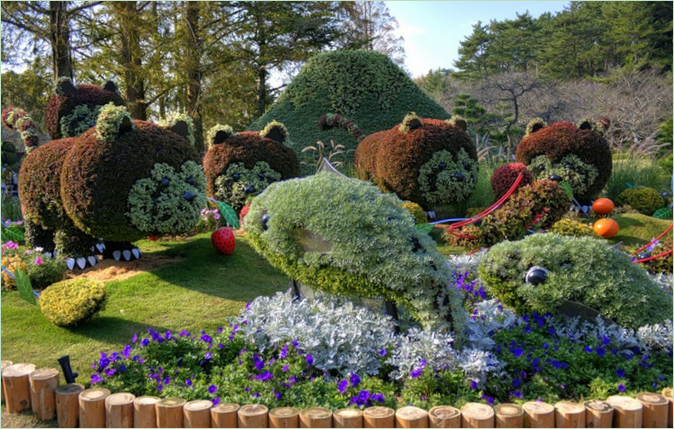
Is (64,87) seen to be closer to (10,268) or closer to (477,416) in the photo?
(10,268)

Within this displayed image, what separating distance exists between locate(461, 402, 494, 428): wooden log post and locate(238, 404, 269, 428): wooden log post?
1.08 m

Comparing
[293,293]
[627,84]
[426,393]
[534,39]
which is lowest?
[426,393]

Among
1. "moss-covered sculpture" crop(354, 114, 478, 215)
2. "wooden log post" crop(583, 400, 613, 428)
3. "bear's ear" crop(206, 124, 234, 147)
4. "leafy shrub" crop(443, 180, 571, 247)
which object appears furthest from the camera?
→ "moss-covered sculpture" crop(354, 114, 478, 215)

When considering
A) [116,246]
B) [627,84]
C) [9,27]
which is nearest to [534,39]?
[627,84]

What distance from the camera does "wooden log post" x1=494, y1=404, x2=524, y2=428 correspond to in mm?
2748

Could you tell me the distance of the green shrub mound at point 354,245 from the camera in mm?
3467

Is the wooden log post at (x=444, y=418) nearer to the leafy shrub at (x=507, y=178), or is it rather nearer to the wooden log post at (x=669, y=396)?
the wooden log post at (x=669, y=396)

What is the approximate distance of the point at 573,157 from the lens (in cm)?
975

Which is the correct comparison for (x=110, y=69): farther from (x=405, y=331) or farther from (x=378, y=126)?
(x=405, y=331)

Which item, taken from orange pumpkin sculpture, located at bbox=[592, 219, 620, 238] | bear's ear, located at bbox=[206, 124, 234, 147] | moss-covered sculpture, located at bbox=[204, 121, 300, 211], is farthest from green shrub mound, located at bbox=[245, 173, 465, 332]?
orange pumpkin sculpture, located at bbox=[592, 219, 620, 238]

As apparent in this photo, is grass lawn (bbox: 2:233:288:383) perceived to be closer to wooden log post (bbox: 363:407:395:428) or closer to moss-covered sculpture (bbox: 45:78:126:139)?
wooden log post (bbox: 363:407:395:428)

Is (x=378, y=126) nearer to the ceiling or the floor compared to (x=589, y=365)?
nearer to the ceiling

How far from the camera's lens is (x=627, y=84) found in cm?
2230

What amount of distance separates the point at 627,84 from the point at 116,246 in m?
23.0
